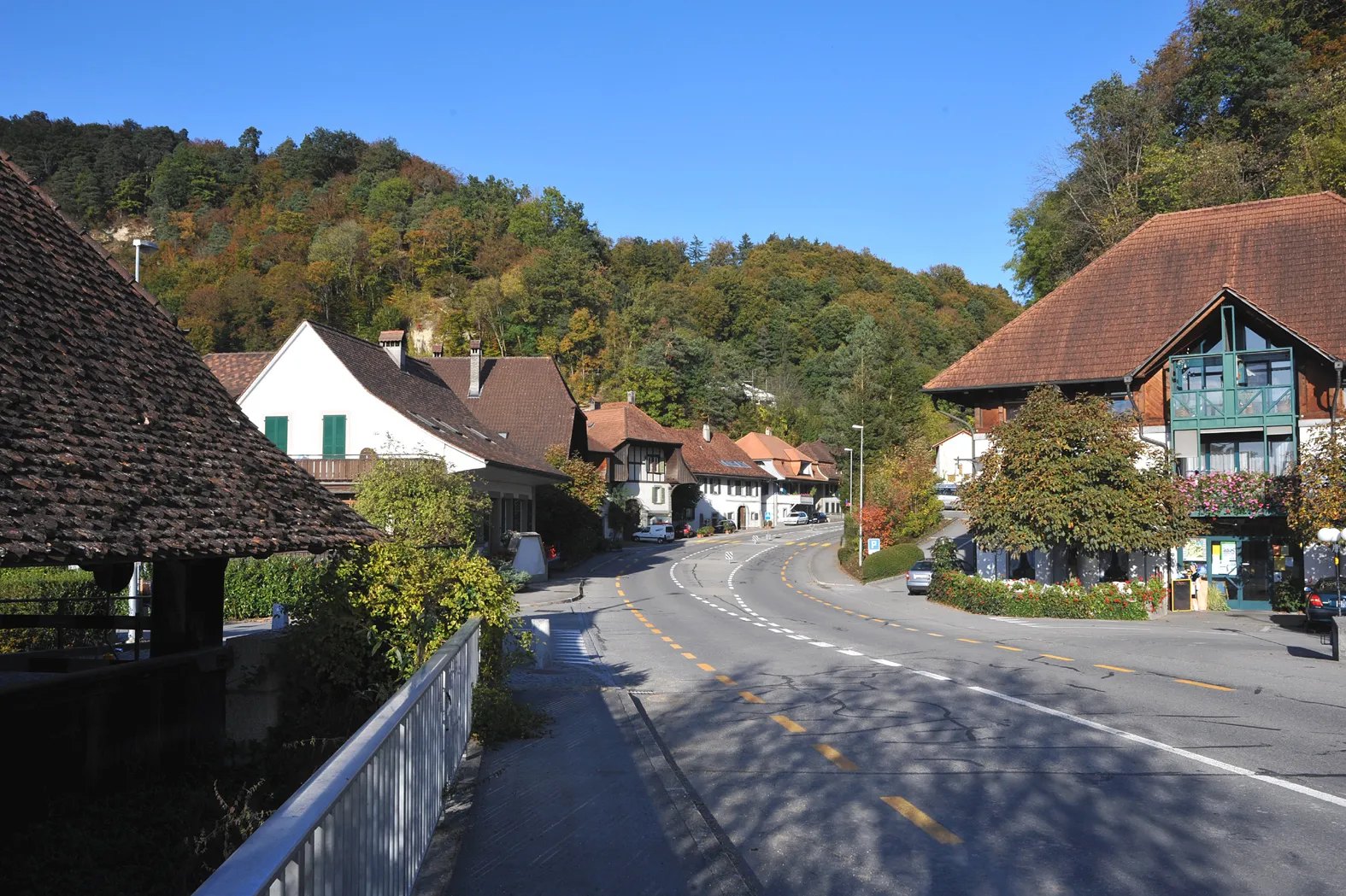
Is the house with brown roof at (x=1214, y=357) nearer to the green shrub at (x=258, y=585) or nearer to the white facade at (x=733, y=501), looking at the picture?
the green shrub at (x=258, y=585)

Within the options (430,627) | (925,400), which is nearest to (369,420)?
(430,627)

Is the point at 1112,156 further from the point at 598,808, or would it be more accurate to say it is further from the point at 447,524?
the point at 598,808

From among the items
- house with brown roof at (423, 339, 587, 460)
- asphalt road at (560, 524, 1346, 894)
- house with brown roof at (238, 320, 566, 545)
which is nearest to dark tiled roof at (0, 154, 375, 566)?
asphalt road at (560, 524, 1346, 894)

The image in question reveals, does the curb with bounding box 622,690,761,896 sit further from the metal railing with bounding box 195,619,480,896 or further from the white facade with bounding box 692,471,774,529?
the white facade with bounding box 692,471,774,529

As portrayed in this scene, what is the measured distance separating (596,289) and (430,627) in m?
91.7

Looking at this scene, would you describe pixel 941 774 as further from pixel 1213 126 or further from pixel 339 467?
pixel 1213 126

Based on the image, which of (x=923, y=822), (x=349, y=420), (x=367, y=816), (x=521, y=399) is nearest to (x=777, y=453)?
(x=521, y=399)

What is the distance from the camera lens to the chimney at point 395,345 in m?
42.4

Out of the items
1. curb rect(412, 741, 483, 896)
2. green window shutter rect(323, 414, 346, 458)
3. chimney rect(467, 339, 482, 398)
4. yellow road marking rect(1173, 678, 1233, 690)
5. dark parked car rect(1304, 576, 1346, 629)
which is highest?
chimney rect(467, 339, 482, 398)

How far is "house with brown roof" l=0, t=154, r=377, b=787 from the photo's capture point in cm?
624

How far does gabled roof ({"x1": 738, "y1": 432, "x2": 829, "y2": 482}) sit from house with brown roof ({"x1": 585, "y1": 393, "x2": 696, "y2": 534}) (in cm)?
2146

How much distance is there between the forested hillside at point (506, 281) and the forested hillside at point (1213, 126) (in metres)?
28.7

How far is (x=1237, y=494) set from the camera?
1230 inches

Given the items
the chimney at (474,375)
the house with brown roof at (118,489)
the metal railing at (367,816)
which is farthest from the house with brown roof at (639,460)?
the metal railing at (367,816)
